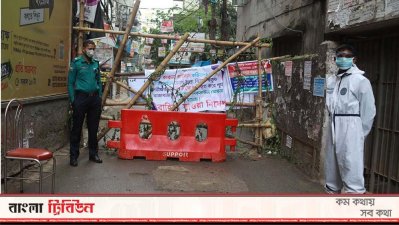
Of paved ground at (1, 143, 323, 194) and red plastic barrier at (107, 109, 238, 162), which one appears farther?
red plastic barrier at (107, 109, 238, 162)

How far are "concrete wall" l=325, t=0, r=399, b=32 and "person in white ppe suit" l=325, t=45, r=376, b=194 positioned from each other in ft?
2.37

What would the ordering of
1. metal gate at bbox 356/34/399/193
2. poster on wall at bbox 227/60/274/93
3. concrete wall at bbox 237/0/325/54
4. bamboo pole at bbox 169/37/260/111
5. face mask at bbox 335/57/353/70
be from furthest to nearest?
poster on wall at bbox 227/60/274/93, concrete wall at bbox 237/0/325/54, bamboo pole at bbox 169/37/260/111, metal gate at bbox 356/34/399/193, face mask at bbox 335/57/353/70

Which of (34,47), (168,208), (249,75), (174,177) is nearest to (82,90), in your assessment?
(34,47)

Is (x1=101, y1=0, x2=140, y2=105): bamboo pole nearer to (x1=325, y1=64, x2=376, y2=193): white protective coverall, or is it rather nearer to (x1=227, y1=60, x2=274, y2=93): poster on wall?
(x1=227, y1=60, x2=274, y2=93): poster on wall

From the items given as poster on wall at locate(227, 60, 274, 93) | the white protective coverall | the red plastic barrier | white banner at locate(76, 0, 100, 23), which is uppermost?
white banner at locate(76, 0, 100, 23)

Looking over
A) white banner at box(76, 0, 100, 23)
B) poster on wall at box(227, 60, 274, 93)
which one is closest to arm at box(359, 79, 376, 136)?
poster on wall at box(227, 60, 274, 93)

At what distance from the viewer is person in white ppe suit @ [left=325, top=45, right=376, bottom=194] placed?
4504 mm

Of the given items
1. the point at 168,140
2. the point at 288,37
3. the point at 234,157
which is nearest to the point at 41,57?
the point at 168,140

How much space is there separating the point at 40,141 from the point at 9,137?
1869 mm

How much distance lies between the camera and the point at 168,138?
7668mm

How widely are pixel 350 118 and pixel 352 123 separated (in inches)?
2.1

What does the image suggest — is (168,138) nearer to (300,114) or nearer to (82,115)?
(82,115)

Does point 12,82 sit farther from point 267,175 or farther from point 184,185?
point 267,175

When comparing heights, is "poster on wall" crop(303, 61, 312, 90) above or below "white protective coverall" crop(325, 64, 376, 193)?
above
